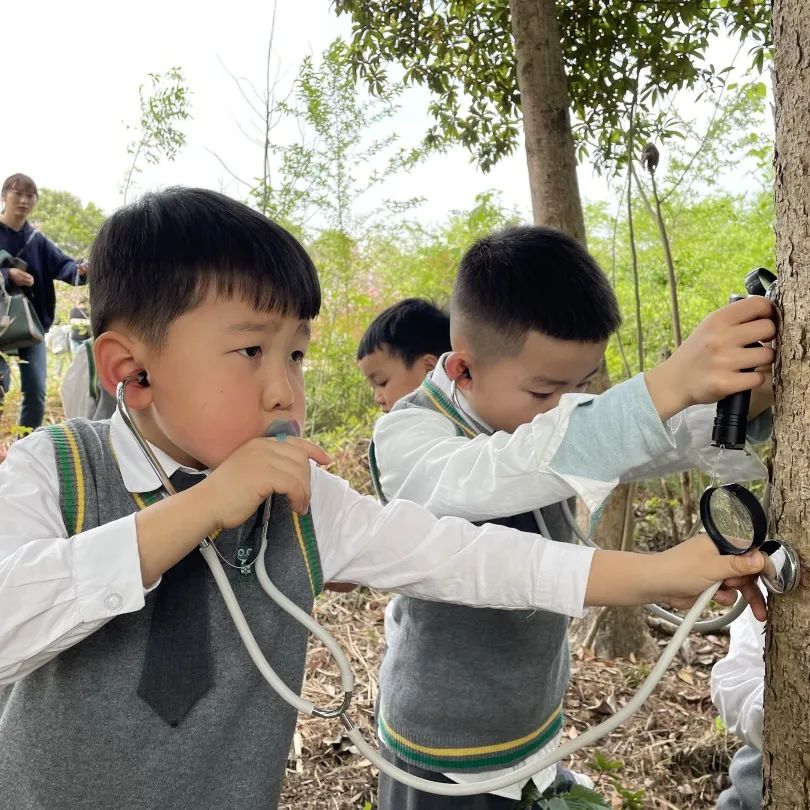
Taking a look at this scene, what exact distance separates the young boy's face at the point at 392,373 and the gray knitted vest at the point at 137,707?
1.54 metres

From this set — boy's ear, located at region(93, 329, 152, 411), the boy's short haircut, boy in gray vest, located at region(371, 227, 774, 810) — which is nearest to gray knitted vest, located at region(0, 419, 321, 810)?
boy's ear, located at region(93, 329, 152, 411)

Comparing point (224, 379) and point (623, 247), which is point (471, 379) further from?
point (623, 247)

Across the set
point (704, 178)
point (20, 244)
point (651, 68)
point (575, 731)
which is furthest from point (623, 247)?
point (20, 244)

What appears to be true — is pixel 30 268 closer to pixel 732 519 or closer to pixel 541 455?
pixel 541 455

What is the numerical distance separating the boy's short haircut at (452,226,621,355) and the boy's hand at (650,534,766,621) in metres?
0.58

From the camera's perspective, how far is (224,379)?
1.16 m

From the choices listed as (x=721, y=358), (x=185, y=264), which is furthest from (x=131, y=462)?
(x=721, y=358)

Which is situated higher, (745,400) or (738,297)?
(738,297)

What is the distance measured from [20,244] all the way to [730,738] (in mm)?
4886

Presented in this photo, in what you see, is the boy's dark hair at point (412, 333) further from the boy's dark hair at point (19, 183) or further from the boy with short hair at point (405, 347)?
the boy's dark hair at point (19, 183)

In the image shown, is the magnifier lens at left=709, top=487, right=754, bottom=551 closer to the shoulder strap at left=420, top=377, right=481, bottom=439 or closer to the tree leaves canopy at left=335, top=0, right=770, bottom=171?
the shoulder strap at left=420, top=377, right=481, bottom=439

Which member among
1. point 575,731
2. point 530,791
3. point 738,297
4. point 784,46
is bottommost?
point 575,731

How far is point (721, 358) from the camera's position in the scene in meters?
1.03

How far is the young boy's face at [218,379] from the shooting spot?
1159 millimetres
